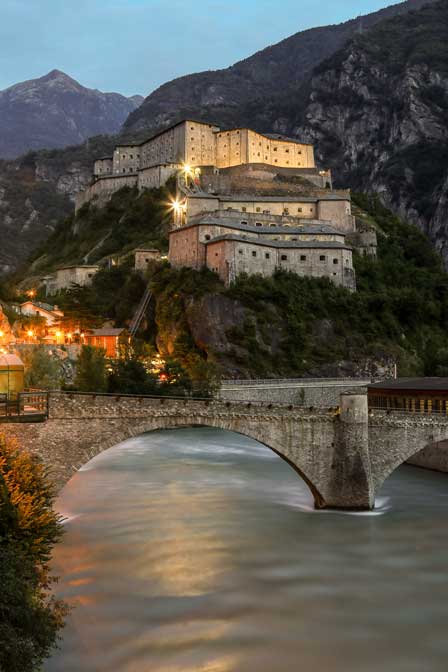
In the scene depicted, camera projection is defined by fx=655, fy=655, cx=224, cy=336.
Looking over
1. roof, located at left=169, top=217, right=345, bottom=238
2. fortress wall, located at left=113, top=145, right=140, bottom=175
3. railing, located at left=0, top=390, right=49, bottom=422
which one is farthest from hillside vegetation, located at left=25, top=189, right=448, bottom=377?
railing, located at left=0, top=390, right=49, bottom=422

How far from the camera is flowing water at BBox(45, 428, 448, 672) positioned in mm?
17266

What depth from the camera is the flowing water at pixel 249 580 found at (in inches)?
680

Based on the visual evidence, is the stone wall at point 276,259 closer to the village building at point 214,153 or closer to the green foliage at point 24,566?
the village building at point 214,153

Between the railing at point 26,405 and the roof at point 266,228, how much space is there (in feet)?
209

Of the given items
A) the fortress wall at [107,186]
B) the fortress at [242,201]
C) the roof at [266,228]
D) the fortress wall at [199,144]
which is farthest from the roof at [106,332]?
the fortress wall at [107,186]

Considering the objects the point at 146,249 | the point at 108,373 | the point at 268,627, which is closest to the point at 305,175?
the point at 146,249

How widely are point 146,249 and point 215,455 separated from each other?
179 feet

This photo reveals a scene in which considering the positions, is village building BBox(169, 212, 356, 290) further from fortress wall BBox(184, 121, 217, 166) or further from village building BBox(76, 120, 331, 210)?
fortress wall BBox(184, 121, 217, 166)

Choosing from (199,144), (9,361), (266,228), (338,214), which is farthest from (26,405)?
(199,144)

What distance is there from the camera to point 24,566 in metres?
15.9

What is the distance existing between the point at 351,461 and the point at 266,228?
216 ft

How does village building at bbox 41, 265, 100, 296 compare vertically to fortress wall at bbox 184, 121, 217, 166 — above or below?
below

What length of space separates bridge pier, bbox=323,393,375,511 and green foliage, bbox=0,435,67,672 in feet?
41.9

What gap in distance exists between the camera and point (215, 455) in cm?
4888
